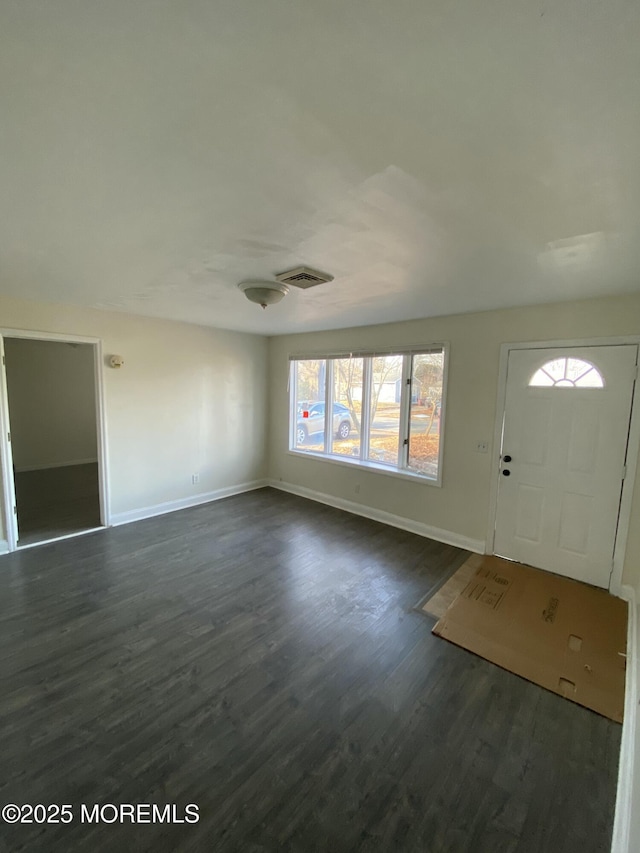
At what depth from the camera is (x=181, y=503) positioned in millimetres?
4844

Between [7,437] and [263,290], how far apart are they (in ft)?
9.86

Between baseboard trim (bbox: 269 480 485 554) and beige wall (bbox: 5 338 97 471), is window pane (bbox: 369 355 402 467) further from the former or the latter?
beige wall (bbox: 5 338 97 471)

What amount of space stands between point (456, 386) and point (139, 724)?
366 centimetres

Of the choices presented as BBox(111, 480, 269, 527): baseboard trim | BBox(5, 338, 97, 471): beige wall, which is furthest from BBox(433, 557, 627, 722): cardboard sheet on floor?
BBox(5, 338, 97, 471): beige wall

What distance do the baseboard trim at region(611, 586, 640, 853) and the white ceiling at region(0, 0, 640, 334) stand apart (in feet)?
7.90

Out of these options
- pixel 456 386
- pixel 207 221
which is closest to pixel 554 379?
pixel 456 386

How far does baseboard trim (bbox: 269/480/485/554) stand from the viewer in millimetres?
3760

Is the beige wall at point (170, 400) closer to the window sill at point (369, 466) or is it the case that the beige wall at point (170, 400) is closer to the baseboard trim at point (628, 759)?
the window sill at point (369, 466)

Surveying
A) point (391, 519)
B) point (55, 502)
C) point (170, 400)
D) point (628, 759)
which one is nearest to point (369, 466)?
point (391, 519)

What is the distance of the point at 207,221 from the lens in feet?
5.57

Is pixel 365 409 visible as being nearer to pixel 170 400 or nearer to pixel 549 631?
pixel 170 400

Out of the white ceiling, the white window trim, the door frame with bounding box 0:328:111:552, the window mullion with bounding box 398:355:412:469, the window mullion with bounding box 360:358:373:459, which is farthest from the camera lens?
the window mullion with bounding box 360:358:373:459

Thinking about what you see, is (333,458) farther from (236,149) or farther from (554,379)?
(236,149)

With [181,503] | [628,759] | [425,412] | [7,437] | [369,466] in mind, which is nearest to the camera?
[628,759]
